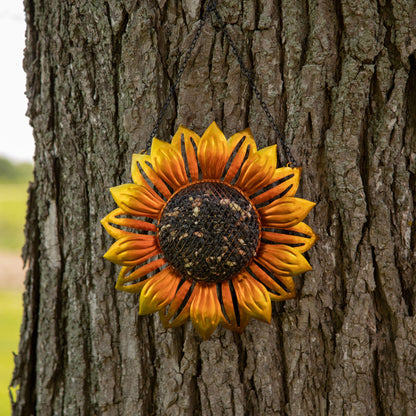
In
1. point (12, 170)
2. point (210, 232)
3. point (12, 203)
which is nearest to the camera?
point (210, 232)

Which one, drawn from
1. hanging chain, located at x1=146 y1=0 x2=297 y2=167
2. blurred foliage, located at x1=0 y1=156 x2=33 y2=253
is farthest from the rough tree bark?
blurred foliage, located at x1=0 y1=156 x2=33 y2=253

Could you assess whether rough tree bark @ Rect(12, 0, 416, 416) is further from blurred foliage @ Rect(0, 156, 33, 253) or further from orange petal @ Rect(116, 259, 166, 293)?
blurred foliage @ Rect(0, 156, 33, 253)

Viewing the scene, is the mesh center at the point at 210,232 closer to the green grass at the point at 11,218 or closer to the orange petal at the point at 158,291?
the orange petal at the point at 158,291

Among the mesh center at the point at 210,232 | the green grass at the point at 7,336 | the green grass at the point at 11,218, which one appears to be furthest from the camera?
the green grass at the point at 11,218

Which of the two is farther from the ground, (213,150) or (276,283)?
(213,150)

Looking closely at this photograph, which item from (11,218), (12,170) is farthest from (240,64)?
(12,170)

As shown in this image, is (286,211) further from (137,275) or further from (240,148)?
(137,275)

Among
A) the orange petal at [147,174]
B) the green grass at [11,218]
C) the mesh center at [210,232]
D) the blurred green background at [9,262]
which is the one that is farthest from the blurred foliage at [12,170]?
the mesh center at [210,232]

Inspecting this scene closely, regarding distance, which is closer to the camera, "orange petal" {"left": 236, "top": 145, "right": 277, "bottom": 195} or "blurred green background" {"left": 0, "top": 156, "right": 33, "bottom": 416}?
"orange petal" {"left": 236, "top": 145, "right": 277, "bottom": 195}
